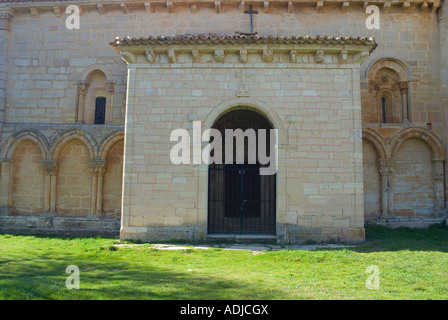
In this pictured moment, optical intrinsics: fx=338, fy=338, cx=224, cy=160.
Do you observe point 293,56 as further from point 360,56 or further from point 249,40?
point 360,56

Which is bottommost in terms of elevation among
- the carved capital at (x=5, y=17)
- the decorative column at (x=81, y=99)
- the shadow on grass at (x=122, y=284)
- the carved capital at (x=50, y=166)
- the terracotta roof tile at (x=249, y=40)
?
the shadow on grass at (x=122, y=284)

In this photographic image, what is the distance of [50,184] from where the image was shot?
12.2m

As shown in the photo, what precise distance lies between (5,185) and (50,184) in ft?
5.48

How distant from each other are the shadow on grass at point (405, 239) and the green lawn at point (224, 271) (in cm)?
3

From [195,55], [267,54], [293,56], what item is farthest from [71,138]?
[293,56]

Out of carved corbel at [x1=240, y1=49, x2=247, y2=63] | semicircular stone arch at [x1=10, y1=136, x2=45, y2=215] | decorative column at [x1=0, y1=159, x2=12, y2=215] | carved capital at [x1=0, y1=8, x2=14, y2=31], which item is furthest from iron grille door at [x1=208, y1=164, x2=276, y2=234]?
carved capital at [x1=0, y1=8, x2=14, y2=31]

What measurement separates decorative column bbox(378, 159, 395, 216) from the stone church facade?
0.05m

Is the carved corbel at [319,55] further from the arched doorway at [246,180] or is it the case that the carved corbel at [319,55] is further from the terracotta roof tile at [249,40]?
the arched doorway at [246,180]

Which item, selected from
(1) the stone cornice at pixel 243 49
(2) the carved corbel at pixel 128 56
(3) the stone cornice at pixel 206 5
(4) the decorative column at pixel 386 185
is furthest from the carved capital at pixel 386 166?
(2) the carved corbel at pixel 128 56

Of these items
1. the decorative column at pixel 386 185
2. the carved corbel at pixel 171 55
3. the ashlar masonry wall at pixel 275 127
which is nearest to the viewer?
the ashlar masonry wall at pixel 275 127

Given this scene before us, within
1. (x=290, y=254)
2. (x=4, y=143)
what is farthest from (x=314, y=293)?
(x=4, y=143)

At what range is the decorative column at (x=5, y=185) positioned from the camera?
12203 millimetres

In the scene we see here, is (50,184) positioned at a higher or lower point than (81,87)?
lower
